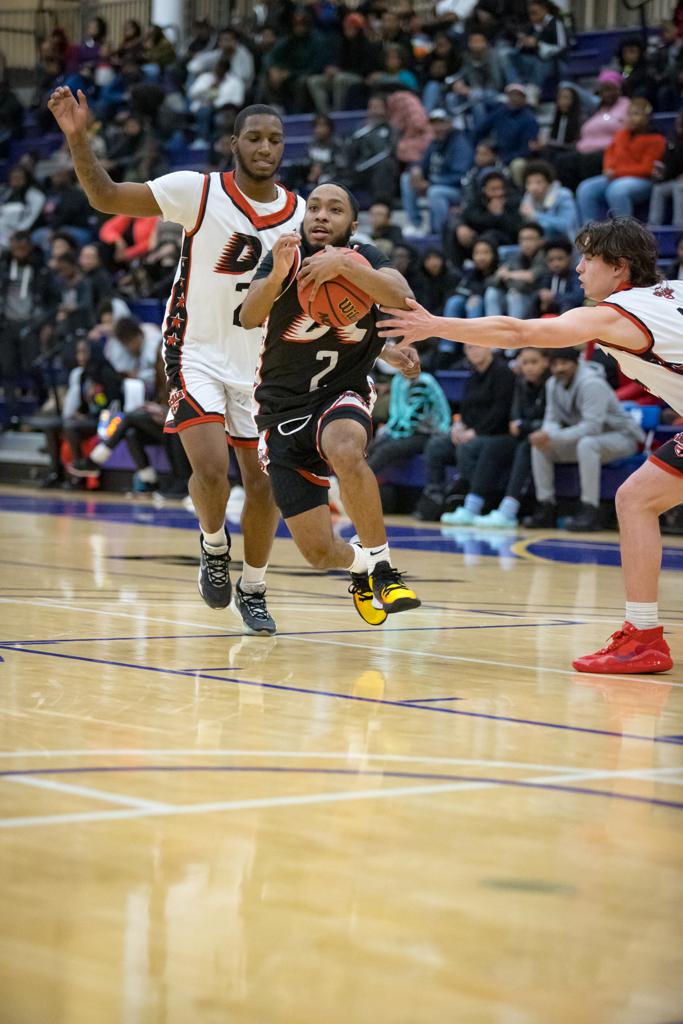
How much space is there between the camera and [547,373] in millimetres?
13547

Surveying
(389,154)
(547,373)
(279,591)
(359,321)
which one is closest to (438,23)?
(389,154)

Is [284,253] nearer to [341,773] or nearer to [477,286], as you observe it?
[341,773]

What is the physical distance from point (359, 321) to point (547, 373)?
797 cm

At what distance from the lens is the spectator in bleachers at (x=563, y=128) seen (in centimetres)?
1578

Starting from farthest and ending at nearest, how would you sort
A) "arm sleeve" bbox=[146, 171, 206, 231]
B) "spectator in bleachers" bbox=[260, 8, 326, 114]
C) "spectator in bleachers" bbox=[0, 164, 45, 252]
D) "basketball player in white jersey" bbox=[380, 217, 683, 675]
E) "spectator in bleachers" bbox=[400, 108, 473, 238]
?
"spectator in bleachers" bbox=[0, 164, 45, 252] < "spectator in bleachers" bbox=[260, 8, 326, 114] < "spectator in bleachers" bbox=[400, 108, 473, 238] < "arm sleeve" bbox=[146, 171, 206, 231] < "basketball player in white jersey" bbox=[380, 217, 683, 675]

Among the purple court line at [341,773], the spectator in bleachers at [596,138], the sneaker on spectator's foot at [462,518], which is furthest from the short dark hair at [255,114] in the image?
the spectator in bleachers at [596,138]

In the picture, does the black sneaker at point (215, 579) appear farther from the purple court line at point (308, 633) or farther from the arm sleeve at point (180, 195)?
the arm sleeve at point (180, 195)

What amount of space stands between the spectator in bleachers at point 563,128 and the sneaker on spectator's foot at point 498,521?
4.45 meters

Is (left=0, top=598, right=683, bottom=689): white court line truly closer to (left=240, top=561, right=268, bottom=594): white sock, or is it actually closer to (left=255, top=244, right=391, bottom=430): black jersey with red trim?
(left=240, top=561, right=268, bottom=594): white sock

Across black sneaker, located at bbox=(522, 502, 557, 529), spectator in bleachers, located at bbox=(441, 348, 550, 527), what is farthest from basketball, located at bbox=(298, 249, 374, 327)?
spectator in bleachers, located at bbox=(441, 348, 550, 527)

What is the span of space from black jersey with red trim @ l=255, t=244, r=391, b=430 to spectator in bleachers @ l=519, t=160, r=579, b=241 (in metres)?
9.14

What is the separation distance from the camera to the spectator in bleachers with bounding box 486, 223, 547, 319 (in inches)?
548

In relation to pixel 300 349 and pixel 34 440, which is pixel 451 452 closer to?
pixel 34 440

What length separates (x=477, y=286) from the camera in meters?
14.8
